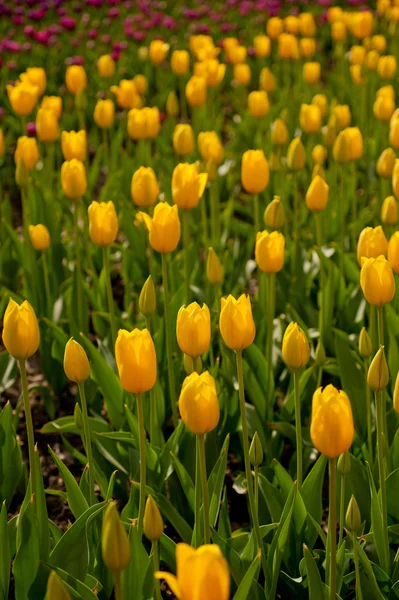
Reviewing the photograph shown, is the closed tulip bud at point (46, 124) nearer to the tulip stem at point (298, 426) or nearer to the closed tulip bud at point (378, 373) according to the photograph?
the tulip stem at point (298, 426)

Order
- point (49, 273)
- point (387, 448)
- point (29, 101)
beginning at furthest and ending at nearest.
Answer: point (29, 101), point (49, 273), point (387, 448)

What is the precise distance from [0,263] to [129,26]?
4.64 metres

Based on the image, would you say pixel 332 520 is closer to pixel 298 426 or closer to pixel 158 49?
pixel 298 426

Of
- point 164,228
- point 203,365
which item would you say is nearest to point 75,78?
point 203,365

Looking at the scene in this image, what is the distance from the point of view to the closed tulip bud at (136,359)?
1.69 meters

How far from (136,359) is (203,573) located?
2.19 ft

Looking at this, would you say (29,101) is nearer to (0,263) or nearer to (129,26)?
(0,263)

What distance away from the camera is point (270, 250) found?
2375mm

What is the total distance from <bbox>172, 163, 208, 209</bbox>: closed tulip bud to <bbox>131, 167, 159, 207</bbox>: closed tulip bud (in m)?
0.17

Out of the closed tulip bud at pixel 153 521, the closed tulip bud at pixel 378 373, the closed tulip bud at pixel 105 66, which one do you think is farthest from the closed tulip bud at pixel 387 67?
the closed tulip bud at pixel 153 521

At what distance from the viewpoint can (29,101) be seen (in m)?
3.83

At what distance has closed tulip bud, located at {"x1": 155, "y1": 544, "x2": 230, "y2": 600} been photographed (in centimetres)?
108

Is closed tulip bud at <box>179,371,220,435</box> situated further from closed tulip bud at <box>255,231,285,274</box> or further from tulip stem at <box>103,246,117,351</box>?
tulip stem at <box>103,246,117,351</box>

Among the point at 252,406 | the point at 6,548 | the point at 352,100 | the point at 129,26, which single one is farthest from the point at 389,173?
the point at 129,26
